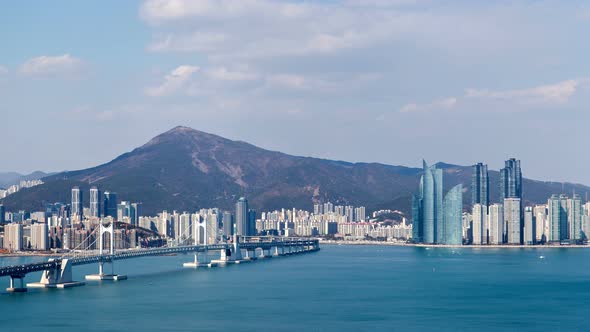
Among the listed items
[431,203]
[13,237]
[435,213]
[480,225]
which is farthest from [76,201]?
[480,225]

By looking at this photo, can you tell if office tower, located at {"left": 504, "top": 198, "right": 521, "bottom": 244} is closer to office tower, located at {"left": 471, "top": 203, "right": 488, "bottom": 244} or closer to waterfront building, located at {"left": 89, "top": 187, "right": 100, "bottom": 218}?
office tower, located at {"left": 471, "top": 203, "right": 488, "bottom": 244}

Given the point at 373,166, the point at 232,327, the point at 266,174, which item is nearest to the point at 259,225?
the point at 266,174

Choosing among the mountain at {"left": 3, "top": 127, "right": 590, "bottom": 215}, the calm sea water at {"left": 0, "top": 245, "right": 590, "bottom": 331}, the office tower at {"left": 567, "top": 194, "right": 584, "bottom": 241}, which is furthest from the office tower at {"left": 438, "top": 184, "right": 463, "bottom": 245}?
the mountain at {"left": 3, "top": 127, "right": 590, "bottom": 215}

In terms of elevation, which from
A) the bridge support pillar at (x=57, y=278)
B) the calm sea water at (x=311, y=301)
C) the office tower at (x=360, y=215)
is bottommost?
the office tower at (x=360, y=215)

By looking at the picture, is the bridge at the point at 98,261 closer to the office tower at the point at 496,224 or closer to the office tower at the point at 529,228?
the office tower at the point at 496,224

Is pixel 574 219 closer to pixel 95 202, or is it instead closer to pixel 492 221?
pixel 492 221

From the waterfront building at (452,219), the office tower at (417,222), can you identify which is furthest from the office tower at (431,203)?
the waterfront building at (452,219)

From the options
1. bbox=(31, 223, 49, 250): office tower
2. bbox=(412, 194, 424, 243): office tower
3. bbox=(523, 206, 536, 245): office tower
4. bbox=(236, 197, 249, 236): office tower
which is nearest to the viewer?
bbox=(31, 223, 49, 250): office tower
